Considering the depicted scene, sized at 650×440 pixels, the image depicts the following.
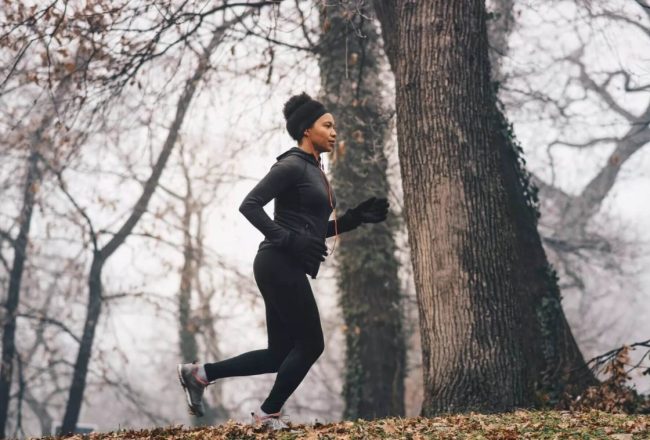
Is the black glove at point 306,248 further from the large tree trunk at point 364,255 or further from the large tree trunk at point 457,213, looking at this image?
the large tree trunk at point 364,255

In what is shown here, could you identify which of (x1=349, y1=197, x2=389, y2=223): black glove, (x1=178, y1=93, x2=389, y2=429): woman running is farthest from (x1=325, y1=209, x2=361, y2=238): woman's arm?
(x1=178, y1=93, x2=389, y2=429): woman running

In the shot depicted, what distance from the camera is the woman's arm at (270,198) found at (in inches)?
213

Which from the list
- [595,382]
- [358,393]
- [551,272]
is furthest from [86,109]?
[595,382]

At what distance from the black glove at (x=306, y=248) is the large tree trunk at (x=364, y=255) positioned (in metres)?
6.75

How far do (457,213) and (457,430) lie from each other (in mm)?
2167

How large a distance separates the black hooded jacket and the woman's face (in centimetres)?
17

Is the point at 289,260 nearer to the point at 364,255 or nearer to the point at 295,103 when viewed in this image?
the point at 295,103

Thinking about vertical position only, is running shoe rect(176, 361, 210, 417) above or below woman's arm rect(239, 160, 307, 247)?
below

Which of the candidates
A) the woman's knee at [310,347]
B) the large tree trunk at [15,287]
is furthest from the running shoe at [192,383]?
the large tree trunk at [15,287]

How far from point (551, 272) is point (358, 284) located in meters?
3.75

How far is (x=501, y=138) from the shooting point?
34.1 ft

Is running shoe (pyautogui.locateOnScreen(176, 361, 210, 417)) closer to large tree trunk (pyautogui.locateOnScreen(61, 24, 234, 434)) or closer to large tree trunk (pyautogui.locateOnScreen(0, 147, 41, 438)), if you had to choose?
large tree trunk (pyautogui.locateOnScreen(61, 24, 234, 434))

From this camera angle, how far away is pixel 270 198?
18.0ft

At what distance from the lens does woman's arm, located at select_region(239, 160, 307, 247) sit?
5.41 metres
